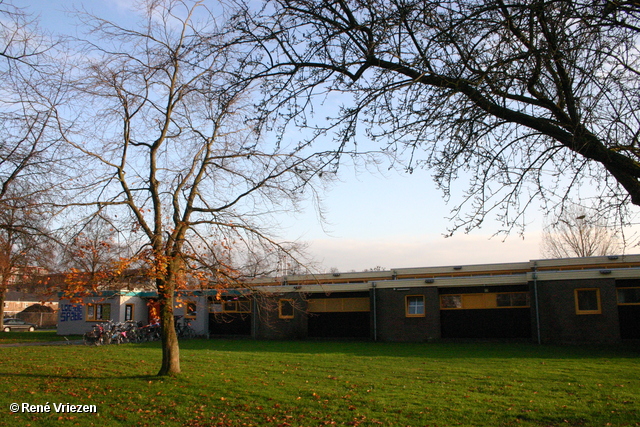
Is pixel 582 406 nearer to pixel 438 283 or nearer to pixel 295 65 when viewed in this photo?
pixel 295 65

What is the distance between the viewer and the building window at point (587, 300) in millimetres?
19844

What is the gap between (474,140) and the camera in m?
5.76

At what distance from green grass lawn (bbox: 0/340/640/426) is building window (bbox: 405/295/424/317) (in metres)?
7.07

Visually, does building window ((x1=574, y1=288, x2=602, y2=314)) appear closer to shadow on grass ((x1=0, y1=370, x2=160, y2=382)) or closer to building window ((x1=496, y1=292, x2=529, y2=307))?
building window ((x1=496, y1=292, x2=529, y2=307))

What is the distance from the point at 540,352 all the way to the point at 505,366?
14.6 feet

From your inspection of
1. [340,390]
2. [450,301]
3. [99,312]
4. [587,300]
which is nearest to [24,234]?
[340,390]

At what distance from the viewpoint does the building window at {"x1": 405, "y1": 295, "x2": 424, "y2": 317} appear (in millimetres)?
23636

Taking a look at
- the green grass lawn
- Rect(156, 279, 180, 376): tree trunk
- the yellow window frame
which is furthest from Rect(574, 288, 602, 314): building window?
Rect(156, 279, 180, 376): tree trunk

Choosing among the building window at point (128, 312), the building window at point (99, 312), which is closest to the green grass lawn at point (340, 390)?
the building window at point (128, 312)

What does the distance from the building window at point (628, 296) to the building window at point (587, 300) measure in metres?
0.94

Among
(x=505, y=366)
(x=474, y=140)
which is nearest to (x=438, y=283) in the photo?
(x=505, y=366)

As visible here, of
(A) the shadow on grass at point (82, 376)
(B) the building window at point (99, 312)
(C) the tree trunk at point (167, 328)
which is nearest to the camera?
(C) the tree trunk at point (167, 328)

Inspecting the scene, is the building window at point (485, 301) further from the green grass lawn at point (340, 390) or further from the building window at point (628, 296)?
the green grass lawn at point (340, 390)

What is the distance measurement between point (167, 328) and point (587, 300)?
16.4 m
